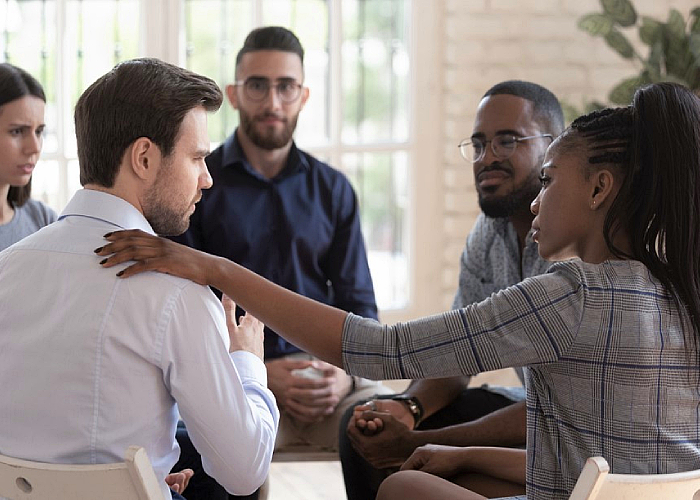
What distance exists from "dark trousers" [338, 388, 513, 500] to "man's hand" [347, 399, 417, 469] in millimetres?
28

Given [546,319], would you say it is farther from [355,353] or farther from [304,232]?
[304,232]

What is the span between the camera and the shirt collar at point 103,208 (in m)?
1.52

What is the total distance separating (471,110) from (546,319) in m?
2.85

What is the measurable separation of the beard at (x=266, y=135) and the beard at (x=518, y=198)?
2.92ft

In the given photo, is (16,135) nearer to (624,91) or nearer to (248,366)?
(248,366)

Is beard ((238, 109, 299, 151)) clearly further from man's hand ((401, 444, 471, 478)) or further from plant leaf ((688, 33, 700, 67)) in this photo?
plant leaf ((688, 33, 700, 67))

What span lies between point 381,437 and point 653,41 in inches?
86.0

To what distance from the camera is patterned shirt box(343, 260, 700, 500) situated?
1.44 m

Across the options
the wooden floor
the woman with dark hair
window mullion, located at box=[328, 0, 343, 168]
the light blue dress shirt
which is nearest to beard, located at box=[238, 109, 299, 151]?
the woman with dark hair

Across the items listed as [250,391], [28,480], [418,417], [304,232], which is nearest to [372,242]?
[304,232]

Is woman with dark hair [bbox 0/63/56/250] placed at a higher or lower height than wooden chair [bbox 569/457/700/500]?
higher

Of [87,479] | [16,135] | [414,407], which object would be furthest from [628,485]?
[16,135]

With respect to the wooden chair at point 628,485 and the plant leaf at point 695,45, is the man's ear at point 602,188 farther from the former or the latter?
the plant leaf at point 695,45

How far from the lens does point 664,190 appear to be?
146cm
